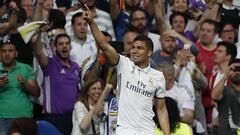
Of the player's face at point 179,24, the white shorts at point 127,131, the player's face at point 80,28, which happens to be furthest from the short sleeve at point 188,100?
the white shorts at point 127,131

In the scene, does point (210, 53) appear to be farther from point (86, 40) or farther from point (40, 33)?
point (40, 33)

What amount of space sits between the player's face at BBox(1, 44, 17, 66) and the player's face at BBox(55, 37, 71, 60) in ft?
2.52

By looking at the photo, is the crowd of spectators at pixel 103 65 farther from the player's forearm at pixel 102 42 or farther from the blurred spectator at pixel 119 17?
the player's forearm at pixel 102 42

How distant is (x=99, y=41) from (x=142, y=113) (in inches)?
41.6

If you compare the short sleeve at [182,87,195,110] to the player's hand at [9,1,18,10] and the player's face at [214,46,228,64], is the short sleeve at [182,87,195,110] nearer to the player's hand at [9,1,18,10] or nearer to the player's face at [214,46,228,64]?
the player's face at [214,46,228,64]

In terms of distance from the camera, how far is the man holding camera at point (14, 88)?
38.6 ft

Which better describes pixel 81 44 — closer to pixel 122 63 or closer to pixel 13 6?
pixel 13 6

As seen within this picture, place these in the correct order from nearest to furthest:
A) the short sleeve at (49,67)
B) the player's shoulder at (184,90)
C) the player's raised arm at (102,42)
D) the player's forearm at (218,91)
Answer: the player's raised arm at (102,42) → the player's forearm at (218,91) → the player's shoulder at (184,90) → the short sleeve at (49,67)

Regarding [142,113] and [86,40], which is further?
[86,40]

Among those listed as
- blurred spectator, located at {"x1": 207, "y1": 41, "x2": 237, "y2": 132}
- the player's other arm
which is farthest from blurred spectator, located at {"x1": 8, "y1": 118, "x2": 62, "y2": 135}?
blurred spectator, located at {"x1": 207, "y1": 41, "x2": 237, "y2": 132}

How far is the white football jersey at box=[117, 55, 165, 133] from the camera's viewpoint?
31.5 ft

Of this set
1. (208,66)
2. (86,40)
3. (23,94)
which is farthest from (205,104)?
(23,94)

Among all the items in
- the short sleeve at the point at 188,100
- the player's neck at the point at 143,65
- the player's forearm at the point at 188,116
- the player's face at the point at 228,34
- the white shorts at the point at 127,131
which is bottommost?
the player's forearm at the point at 188,116

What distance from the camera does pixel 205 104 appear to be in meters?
12.9
